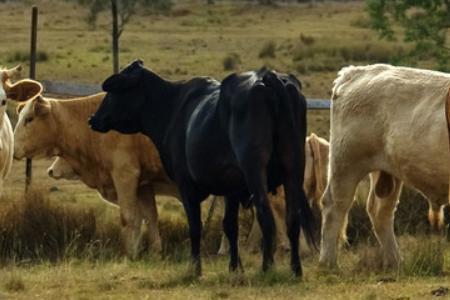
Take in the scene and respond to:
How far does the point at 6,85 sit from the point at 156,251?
2412 millimetres

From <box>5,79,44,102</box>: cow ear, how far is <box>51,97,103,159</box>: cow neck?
1523mm

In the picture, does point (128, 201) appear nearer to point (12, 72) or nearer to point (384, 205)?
point (12, 72)

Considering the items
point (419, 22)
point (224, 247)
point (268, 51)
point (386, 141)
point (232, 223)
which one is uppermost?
point (386, 141)

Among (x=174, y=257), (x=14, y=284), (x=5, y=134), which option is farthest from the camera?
(x=5, y=134)

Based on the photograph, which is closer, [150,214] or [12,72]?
[12,72]

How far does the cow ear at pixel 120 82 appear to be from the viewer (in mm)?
13742

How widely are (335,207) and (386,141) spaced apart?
37.7 inches

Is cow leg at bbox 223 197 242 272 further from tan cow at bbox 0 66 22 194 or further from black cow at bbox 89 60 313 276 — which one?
tan cow at bbox 0 66 22 194

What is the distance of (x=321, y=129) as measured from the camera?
28.4m

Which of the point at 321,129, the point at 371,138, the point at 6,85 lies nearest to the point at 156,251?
the point at 6,85

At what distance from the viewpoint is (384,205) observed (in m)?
13.6

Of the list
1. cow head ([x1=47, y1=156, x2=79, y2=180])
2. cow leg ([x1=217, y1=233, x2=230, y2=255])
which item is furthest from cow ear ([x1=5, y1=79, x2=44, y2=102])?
cow leg ([x1=217, y1=233, x2=230, y2=255])

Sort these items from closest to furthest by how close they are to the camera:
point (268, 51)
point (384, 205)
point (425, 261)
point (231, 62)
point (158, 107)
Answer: point (425, 261) < point (384, 205) < point (158, 107) < point (231, 62) < point (268, 51)

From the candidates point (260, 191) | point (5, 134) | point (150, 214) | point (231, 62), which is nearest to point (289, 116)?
point (260, 191)
